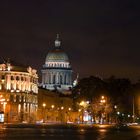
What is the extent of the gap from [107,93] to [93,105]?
20.6ft

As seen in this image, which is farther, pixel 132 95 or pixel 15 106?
pixel 15 106

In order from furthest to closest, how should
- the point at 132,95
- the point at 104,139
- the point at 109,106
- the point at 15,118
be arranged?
the point at 15,118 < the point at 132,95 < the point at 109,106 < the point at 104,139

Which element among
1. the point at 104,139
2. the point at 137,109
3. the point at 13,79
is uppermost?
the point at 13,79

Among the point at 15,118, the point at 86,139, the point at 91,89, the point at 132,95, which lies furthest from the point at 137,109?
the point at 86,139

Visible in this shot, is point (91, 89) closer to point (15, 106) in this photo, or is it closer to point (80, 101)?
point (80, 101)

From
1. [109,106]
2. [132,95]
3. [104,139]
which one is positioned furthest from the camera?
[132,95]

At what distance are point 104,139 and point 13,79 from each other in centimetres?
15184

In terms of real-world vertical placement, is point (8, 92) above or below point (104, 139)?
above

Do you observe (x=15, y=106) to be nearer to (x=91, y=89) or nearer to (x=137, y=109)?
(x=91, y=89)

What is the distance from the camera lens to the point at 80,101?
172 meters

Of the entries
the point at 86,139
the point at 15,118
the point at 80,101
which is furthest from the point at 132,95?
the point at 86,139

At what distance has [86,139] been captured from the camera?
49344mm

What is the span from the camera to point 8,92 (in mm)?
197250

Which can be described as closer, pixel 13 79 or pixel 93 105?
pixel 93 105
